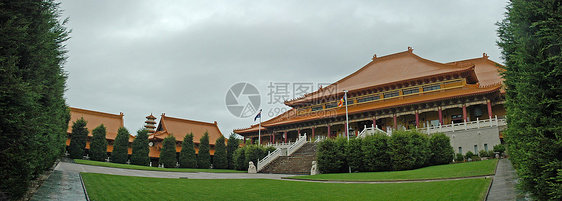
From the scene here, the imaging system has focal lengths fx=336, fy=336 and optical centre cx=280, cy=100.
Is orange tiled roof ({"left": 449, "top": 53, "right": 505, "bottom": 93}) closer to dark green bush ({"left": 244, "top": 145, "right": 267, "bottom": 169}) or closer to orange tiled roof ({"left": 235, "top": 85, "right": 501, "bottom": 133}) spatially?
orange tiled roof ({"left": 235, "top": 85, "right": 501, "bottom": 133})

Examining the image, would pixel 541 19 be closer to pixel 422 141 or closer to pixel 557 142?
pixel 557 142

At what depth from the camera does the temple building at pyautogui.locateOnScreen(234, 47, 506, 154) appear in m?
26.8

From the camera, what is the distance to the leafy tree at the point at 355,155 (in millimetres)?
21109

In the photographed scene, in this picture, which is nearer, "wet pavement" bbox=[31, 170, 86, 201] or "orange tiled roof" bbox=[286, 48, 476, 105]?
"wet pavement" bbox=[31, 170, 86, 201]

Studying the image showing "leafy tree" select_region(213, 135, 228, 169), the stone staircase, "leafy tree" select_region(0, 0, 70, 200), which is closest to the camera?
"leafy tree" select_region(0, 0, 70, 200)

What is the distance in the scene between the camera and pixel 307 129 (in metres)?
43.5

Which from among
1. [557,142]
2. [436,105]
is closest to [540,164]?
[557,142]

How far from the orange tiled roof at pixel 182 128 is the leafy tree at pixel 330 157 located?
91.3 feet

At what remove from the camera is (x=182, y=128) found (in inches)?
2000

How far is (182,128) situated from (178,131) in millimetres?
1260

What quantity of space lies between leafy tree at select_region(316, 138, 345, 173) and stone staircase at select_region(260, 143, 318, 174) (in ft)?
7.04

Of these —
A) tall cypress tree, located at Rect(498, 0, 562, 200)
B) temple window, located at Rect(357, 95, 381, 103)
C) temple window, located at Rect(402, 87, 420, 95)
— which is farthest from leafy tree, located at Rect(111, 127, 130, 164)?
tall cypress tree, located at Rect(498, 0, 562, 200)

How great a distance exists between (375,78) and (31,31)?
36749 mm

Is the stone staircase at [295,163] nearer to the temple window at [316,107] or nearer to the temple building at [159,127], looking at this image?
the temple window at [316,107]
